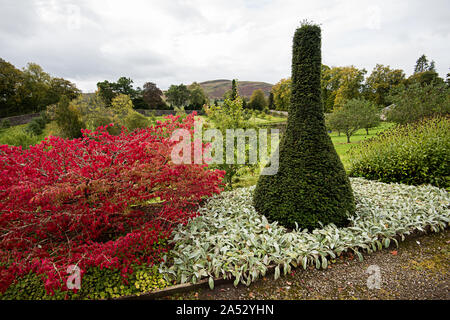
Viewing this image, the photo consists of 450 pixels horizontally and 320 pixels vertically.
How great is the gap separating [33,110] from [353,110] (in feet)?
169

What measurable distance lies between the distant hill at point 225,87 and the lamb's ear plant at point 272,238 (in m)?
98.1

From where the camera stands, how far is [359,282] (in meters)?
3.12

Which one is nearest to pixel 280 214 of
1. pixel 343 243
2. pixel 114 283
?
pixel 343 243

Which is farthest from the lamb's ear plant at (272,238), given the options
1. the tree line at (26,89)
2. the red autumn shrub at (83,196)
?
the tree line at (26,89)

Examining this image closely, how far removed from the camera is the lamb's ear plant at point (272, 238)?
3.26 meters

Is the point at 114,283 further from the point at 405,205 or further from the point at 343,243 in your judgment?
the point at 405,205

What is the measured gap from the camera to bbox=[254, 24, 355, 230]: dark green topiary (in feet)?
13.4

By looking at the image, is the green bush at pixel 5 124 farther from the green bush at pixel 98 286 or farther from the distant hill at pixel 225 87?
the distant hill at pixel 225 87

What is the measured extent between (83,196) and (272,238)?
132 inches

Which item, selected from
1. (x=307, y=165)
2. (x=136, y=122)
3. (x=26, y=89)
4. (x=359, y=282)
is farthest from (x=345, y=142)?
(x=26, y=89)

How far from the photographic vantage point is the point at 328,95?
46438 millimetres

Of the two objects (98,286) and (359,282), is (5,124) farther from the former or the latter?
(359,282)
